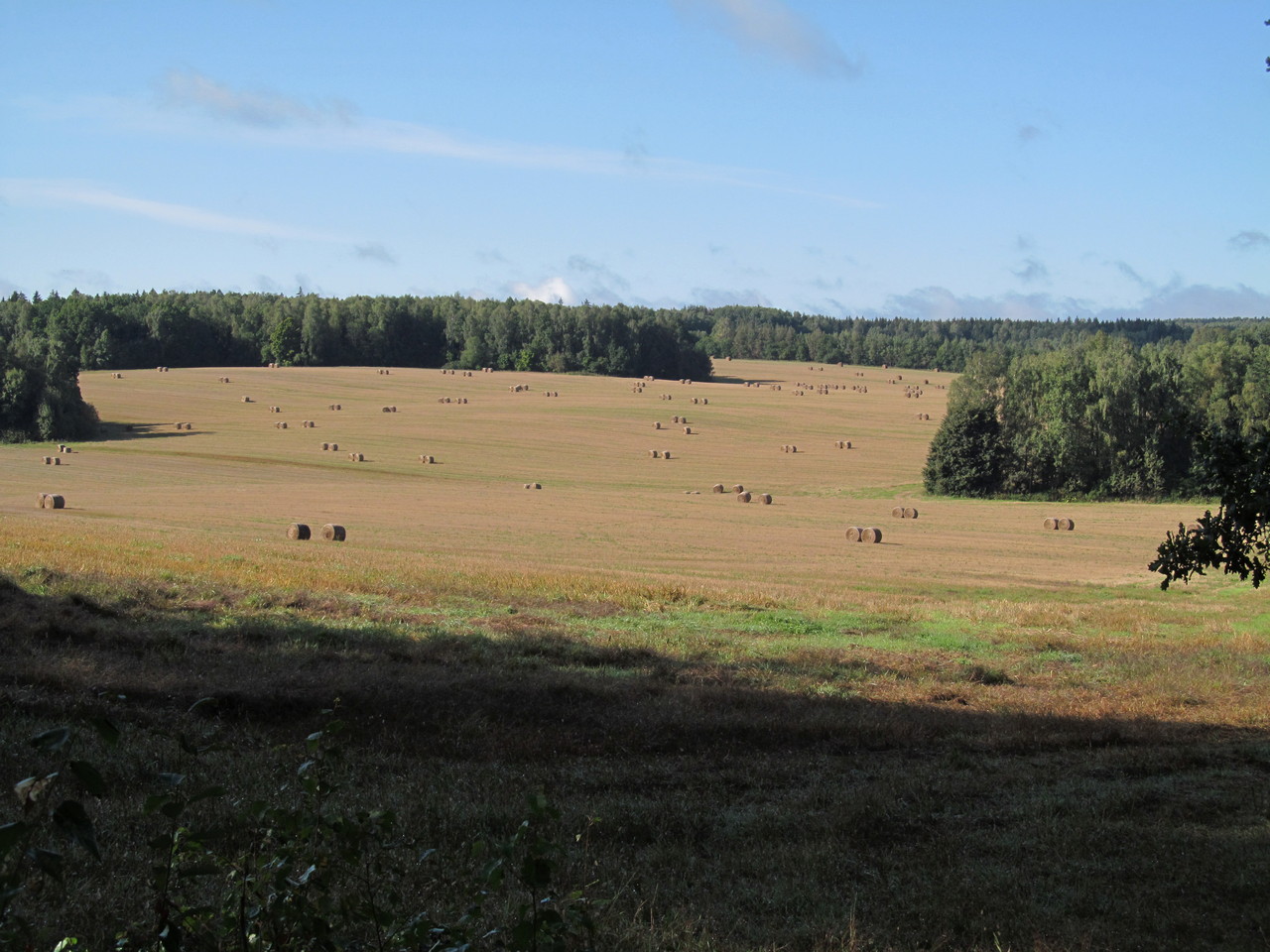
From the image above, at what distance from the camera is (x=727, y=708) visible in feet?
38.7

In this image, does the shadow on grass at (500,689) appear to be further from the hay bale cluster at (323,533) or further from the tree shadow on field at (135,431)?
the tree shadow on field at (135,431)

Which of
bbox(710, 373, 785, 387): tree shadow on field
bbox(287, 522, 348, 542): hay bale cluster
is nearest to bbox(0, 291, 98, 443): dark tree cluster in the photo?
bbox(287, 522, 348, 542): hay bale cluster

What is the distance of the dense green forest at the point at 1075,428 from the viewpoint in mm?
69438

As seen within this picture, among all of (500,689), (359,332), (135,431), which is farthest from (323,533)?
→ (359,332)

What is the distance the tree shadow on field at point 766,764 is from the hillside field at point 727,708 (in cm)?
4

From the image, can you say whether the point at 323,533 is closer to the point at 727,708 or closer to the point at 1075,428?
the point at 727,708

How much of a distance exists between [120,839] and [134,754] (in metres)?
2.09

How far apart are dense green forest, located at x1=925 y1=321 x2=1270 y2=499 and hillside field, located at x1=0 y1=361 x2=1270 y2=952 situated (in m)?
32.2

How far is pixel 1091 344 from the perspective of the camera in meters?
81.6

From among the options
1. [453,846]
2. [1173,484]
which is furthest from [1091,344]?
[453,846]

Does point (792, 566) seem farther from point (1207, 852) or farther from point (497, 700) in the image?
point (1207, 852)

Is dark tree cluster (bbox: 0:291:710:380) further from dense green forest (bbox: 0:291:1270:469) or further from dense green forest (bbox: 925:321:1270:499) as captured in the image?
dense green forest (bbox: 925:321:1270:499)

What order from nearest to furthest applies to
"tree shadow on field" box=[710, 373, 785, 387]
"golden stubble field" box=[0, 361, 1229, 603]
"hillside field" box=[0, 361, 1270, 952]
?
"hillside field" box=[0, 361, 1270, 952]
"golden stubble field" box=[0, 361, 1229, 603]
"tree shadow on field" box=[710, 373, 785, 387]

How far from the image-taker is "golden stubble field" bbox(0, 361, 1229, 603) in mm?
30938
